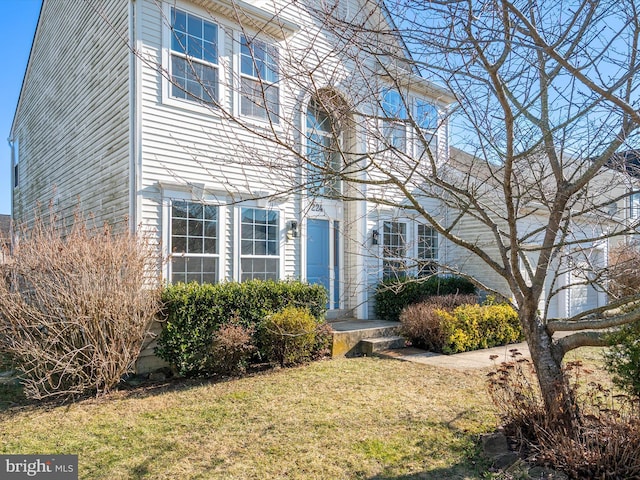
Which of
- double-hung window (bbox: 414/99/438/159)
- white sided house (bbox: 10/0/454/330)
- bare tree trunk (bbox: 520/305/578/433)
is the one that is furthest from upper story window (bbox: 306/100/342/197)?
white sided house (bbox: 10/0/454/330)

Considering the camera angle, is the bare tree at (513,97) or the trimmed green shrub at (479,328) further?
the trimmed green shrub at (479,328)

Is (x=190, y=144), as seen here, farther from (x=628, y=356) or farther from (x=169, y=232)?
(x=628, y=356)

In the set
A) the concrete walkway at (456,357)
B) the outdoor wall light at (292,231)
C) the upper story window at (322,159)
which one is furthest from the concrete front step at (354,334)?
the upper story window at (322,159)

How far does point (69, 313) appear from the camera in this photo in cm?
544

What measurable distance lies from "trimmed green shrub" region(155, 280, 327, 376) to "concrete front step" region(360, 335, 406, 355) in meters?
1.99

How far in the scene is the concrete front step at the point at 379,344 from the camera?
810 cm

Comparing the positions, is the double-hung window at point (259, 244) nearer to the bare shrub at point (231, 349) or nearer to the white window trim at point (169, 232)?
the white window trim at point (169, 232)

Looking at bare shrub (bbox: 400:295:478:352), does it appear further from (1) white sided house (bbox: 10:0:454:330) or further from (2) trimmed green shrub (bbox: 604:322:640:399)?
(2) trimmed green shrub (bbox: 604:322:640:399)

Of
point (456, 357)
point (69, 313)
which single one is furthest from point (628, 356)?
point (69, 313)

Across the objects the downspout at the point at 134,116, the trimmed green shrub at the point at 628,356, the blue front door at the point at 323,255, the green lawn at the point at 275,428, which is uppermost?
the downspout at the point at 134,116

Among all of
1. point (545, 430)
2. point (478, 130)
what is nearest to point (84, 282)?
point (478, 130)

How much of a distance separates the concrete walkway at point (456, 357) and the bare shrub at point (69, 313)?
4410 millimetres

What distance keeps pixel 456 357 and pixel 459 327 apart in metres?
0.72

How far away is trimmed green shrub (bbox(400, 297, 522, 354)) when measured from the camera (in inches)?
316
